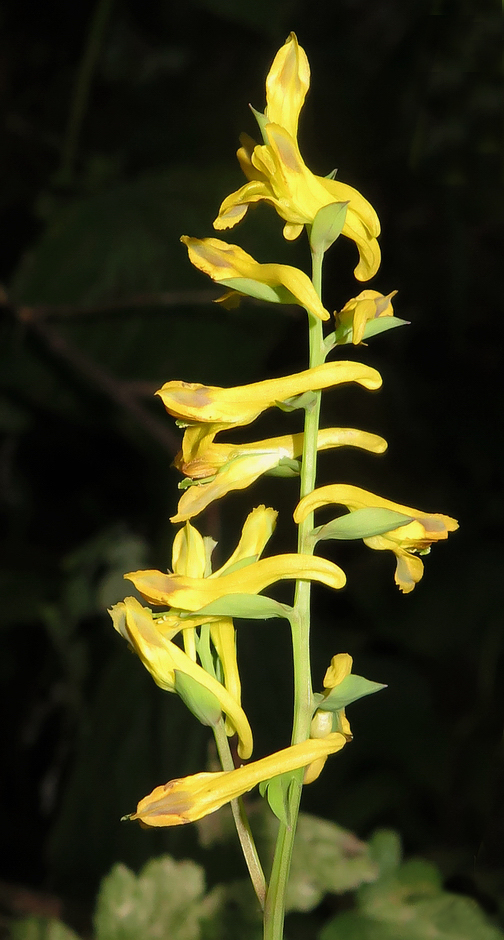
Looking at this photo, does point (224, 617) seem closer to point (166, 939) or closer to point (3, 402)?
point (166, 939)

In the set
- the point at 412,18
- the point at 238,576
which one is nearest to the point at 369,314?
the point at 238,576

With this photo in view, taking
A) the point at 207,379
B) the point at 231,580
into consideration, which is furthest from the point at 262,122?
the point at 207,379

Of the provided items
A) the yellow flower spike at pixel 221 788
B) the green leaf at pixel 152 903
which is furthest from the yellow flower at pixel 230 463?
the green leaf at pixel 152 903

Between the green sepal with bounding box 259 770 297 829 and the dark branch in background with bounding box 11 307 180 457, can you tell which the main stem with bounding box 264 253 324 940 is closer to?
the green sepal with bounding box 259 770 297 829

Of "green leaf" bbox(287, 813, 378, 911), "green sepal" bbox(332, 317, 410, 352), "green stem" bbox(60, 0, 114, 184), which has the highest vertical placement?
"green stem" bbox(60, 0, 114, 184)

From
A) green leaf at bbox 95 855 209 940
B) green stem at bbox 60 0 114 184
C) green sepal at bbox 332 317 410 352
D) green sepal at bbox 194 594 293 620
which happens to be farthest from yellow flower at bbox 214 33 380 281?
green stem at bbox 60 0 114 184

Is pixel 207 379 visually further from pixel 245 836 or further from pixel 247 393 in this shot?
pixel 245 836
